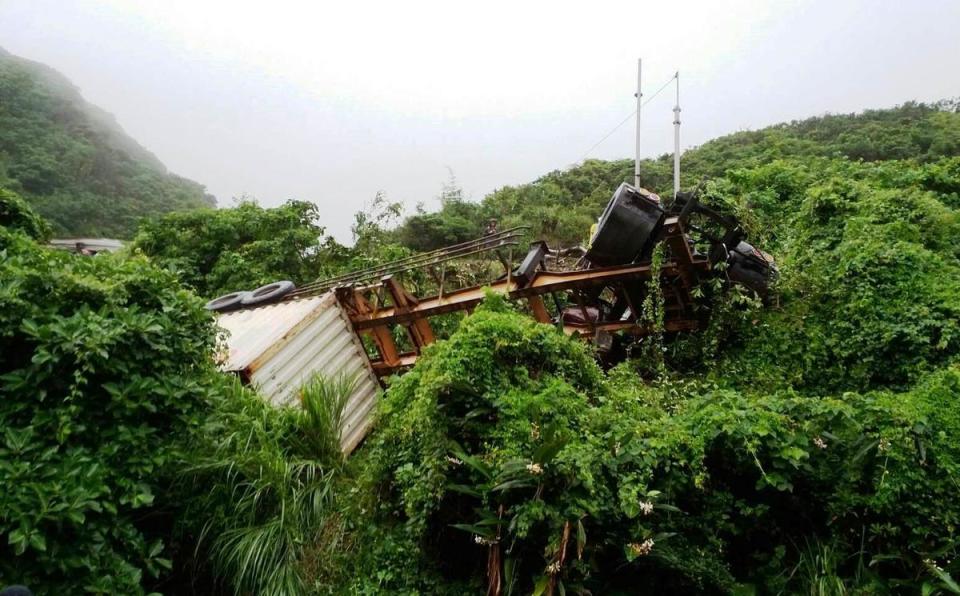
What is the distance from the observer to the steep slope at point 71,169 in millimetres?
32562

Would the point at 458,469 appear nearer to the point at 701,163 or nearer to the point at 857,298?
the point at 857,298

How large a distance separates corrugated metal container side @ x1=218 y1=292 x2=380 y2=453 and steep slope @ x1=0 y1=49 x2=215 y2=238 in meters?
30.0

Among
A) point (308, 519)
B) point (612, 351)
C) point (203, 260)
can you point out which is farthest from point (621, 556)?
point (203, 260)

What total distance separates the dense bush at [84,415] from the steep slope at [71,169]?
32.6 meters

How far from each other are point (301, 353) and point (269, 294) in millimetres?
2286

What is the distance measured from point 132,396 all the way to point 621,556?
10.7 ft

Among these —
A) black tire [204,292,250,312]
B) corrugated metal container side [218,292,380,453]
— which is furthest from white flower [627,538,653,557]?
black tire [204,292,250,312]

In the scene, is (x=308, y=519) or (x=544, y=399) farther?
(x=308, y=519)

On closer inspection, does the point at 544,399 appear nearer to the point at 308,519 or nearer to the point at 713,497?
the point at 713,497

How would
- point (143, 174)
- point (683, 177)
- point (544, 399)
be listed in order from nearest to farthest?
point (544, 399) < point (683, 177) < point (143, 174)

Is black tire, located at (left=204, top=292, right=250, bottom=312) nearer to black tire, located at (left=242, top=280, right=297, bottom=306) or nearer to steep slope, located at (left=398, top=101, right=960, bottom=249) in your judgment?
black tire, located at (left=242, top=280, right=297, bottom=306)

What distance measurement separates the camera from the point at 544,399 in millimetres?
3895

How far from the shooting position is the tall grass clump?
413 centimetres

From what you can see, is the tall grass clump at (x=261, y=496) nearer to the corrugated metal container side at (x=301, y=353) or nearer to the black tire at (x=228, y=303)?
the corrugated metal container side at (x=301, y=353)
